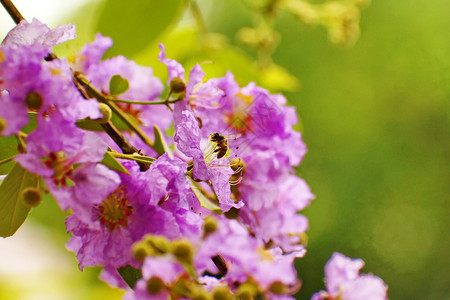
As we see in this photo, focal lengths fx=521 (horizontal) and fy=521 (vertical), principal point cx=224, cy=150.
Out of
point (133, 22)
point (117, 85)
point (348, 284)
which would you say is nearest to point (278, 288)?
point (348, 284)

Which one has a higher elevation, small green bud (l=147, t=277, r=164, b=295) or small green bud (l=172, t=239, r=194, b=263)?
small green bud (l=172, t=239, r=194, b=263)

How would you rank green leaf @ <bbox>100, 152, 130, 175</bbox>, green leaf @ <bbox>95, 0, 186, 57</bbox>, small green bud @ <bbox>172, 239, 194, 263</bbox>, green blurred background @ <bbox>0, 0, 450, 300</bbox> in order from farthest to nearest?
green blurred background @ <bbox>0, 0, 450, 300</bbox> → green leaf @ <bbox>95, 0, 186, 57</bbox> → green leaf @ <bbox>100, 152, 130, 175</bbox> → small green bud @ <bbox>172, 239, 194, 263</bbox>

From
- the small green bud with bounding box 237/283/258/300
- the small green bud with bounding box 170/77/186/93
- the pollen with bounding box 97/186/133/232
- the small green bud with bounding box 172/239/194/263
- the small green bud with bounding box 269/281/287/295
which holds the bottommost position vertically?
the small green bud with bounding box 269/281/287/295

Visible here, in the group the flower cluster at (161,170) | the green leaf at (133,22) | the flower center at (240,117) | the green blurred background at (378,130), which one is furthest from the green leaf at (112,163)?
the green blurred background at (378,130)

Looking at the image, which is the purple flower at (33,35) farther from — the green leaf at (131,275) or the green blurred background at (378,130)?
the green blurred background at (378,130)

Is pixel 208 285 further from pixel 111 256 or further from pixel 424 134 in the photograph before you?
pixel 424 134

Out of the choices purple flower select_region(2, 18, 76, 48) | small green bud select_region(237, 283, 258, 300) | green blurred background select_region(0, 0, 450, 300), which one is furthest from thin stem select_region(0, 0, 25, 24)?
green blurred background select_region(0, 0, 450, 300)

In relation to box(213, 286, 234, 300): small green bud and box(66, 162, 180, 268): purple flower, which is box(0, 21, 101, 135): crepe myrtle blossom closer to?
box(66, 162, 180, 268): purple flower

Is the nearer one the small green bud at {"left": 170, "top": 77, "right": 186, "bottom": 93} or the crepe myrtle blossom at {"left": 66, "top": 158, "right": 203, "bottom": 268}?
the crepe myrtle blossom at {"left": 66, "top": 158, "right": 203, "bottom": 268}
